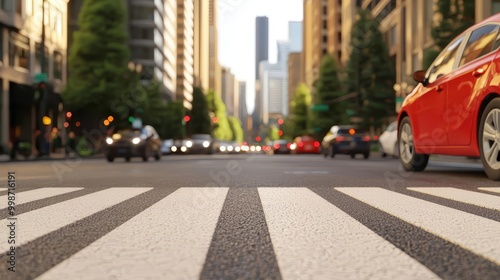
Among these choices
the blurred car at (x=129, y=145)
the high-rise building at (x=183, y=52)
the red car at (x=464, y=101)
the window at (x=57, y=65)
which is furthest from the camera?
the high-rise building at (x=183, y=52)

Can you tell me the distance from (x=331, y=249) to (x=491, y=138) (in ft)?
15.3

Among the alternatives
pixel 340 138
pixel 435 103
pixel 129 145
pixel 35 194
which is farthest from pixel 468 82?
pixel 340 138

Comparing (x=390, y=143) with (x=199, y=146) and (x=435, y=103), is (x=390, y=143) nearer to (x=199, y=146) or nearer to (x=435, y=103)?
(x=435, y=103)

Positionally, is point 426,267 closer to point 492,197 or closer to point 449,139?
point 492,197

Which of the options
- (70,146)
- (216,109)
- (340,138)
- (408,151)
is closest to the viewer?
(408,151)

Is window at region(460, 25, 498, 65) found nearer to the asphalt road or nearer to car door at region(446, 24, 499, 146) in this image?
car door at region(446, 24, 499, 146)

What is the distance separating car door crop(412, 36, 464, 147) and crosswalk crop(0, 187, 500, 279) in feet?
7.48

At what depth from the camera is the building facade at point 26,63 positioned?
1081 inches

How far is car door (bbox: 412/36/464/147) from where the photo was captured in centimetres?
754

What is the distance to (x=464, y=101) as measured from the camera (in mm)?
6918

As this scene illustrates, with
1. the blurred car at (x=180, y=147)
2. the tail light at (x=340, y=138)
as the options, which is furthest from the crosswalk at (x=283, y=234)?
the blurred car at (x=180, y=147)

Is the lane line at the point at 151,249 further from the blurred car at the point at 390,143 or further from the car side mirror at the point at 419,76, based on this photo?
the blurred car at the point at 390,143

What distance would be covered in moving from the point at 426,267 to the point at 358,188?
406 cm

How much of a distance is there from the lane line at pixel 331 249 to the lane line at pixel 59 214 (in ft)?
4.52
